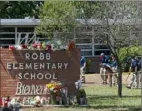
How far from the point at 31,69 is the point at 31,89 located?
56 centimetres

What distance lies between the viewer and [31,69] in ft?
45.0

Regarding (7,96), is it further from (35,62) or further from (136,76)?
(136,76)

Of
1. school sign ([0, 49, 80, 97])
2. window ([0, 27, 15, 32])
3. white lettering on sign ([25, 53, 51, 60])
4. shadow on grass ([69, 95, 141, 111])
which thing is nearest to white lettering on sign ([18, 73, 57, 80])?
school sign ([0, 49, 80, 97])

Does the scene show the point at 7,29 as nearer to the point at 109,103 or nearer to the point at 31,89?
the point at 109,103

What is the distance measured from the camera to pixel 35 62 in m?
13.7

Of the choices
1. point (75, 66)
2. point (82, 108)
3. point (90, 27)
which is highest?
point (90, 27)

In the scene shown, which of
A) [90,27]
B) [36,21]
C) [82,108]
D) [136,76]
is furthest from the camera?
[36,21]

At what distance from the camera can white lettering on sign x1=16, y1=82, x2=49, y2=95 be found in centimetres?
1368

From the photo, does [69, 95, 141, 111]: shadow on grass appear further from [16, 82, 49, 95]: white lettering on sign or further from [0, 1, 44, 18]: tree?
[0, 1, 44, 18]: tree

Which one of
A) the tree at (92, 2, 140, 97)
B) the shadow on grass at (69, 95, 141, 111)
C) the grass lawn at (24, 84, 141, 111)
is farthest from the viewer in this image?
the tree at (92, 2, 140, 97)

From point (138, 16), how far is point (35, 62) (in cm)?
525

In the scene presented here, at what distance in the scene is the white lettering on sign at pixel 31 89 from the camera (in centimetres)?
1368

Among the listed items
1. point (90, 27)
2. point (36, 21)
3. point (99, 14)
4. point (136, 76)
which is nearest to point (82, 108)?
point (99, 14)

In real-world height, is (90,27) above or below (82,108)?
above
